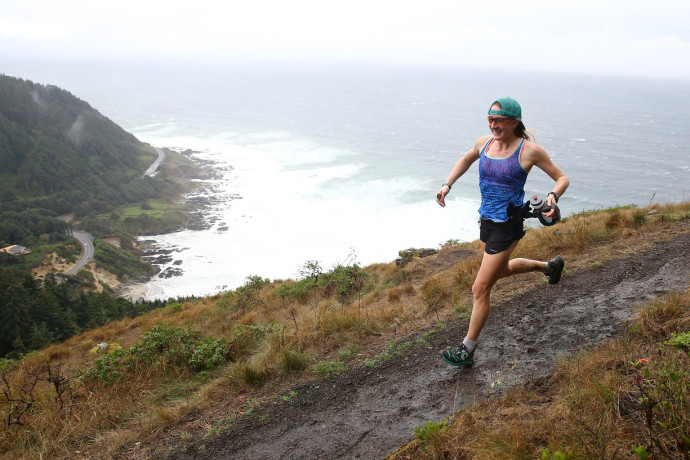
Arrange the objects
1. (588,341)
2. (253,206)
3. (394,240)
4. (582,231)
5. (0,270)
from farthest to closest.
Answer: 1. (253,206)
2. (394,240)
3. (0,270)
4. (582,231)
5. (588,341)

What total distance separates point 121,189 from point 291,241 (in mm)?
54728

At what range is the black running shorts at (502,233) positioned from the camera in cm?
370

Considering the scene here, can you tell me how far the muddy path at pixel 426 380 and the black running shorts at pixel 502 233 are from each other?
3.46 feet

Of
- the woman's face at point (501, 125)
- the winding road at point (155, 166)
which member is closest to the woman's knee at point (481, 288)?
the woman's face at point (501, 125)

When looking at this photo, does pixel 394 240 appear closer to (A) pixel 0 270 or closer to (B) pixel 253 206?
(B) pixel 253 206

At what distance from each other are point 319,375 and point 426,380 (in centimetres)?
120

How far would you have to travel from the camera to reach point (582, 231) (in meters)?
7.22

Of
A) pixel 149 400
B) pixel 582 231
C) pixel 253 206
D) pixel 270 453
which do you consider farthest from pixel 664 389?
pixel 253 206

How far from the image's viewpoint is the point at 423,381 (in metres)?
3.86

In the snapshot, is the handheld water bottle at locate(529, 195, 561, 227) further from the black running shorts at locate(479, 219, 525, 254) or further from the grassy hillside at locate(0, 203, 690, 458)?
the grassy hillside at locate(0, 203, 690, 458)

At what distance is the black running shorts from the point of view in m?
3.70

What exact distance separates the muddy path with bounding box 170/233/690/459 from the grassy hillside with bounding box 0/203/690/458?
9.6 inches

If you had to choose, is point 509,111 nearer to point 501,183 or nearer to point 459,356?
point 501,183

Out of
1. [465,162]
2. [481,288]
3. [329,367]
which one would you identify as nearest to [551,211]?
[481,288]
